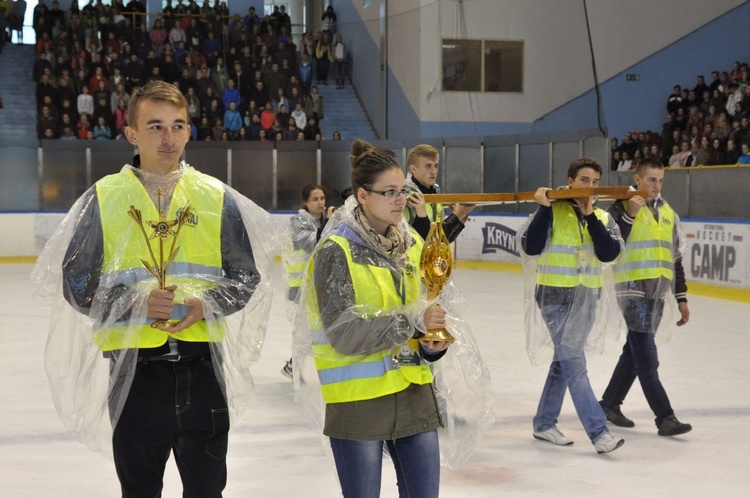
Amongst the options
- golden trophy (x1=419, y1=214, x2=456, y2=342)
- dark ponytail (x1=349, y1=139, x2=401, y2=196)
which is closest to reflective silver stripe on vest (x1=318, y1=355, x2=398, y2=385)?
golden trophy (x1=419, y1=214, x2=456, y2=342)

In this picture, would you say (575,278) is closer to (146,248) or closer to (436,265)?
(436,265)

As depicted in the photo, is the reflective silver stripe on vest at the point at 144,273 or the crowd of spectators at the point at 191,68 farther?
the crowd of spectators at the point at 191,68

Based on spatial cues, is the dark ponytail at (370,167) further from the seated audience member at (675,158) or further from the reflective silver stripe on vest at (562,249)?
the seated audience member at (675,158)

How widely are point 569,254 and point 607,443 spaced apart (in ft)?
3.38

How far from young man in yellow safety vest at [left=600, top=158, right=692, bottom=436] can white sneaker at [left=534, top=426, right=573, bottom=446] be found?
60 cm

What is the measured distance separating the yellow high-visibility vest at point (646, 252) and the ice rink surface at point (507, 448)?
946 mm

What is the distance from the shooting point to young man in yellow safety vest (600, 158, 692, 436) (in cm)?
561

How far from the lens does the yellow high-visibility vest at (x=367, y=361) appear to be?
2.80 meters

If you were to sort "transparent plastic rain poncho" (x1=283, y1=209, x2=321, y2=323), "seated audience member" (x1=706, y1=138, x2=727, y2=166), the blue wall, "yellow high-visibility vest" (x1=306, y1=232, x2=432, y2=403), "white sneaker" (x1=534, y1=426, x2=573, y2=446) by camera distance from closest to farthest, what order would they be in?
1. "yellow high-visibility vest" (x1=306, y1=232, x2=432, y2=403)
2. "white sneaker" (x1=534, y1=426, x2=573, y2=446)
3. "transparent plastic rain poncho" (x1=283, y1=209, x2=321, y2=323)
4. "seated audience member" (x1=706, y1=138, x2=727, y2=166)
5. the blue wall

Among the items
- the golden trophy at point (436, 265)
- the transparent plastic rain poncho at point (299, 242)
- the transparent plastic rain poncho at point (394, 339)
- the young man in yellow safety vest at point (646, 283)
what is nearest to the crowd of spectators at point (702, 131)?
the transparent plastic rain poncho at point (299, 242)

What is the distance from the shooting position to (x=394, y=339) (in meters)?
2.74

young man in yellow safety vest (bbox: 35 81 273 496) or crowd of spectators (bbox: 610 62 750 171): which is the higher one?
crowd of spectators (bbox: 610 62 750 171)

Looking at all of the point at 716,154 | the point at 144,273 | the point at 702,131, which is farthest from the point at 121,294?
the point at 702,131

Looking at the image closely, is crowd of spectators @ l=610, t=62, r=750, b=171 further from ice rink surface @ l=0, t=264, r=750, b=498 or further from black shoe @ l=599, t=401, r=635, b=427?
black shoe @ l=599, t=401, r=635, b=427
